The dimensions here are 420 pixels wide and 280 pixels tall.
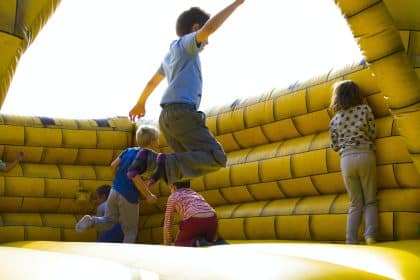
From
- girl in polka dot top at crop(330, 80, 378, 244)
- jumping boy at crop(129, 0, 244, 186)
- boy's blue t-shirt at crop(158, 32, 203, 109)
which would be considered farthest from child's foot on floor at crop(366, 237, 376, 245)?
boy's blue t-shirt at crop(158, 32, 203, 109)

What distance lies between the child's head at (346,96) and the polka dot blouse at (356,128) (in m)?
0.03

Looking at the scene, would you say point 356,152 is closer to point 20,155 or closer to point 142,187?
point 142,187

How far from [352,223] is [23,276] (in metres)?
1.79

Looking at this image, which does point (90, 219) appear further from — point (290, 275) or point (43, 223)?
point (290, 275)

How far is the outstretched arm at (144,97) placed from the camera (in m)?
2.33

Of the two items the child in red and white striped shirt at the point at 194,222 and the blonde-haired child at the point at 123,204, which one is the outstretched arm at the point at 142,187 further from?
the child in red and white striped shirt at the point at 194,222

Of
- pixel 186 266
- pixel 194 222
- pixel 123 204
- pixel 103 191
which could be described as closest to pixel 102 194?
pixel 103 191

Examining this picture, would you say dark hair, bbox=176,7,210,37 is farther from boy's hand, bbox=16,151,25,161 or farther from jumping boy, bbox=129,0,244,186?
boy's hand, bbox=16,151,25,161

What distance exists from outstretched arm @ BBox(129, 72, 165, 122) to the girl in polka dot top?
2.66 feet

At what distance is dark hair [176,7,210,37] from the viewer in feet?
7.36

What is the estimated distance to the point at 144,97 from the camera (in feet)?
7.76

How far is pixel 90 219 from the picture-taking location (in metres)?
3.19

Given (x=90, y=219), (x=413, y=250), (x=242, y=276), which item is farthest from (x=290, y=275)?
(x=90, y=219)

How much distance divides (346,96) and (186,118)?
0.88m
